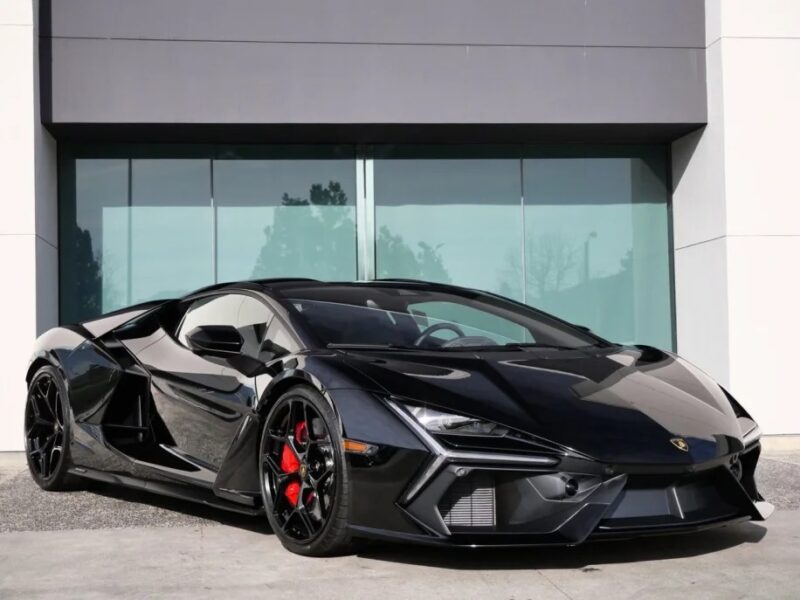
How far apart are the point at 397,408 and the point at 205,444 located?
51.2 inches

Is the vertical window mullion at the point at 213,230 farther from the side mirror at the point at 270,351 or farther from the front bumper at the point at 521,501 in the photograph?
the front bumper at the point at 521,501

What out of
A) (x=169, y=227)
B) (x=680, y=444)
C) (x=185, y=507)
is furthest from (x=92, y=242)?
(x=680, y=444)

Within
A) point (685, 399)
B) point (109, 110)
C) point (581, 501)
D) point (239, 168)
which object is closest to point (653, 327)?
point (239, 168)

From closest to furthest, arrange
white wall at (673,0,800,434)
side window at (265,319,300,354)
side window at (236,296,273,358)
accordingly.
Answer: side window at (265,319,300,354) → side window at (236,296,273,358) → white wall at (673,0,800,434)

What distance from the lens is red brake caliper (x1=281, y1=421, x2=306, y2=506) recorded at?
14.2 feet

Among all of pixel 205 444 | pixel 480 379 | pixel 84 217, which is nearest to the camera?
pixel 480 379

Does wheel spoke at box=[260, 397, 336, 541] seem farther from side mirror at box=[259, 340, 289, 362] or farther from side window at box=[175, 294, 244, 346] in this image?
side window at box=[175, 294, 244, 346]

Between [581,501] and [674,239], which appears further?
[674,239]

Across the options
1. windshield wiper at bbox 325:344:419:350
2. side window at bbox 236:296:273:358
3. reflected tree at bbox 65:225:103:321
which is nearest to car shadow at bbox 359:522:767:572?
windshield wiper at bbox 325:344:419:350

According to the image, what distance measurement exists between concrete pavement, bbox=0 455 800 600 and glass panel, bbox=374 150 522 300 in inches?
266

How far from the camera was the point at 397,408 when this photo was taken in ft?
13.0

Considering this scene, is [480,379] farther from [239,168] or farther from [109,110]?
[239,168]

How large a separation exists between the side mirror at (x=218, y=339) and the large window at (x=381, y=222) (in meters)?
6.67

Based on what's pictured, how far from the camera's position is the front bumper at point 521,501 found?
3.80 metres
